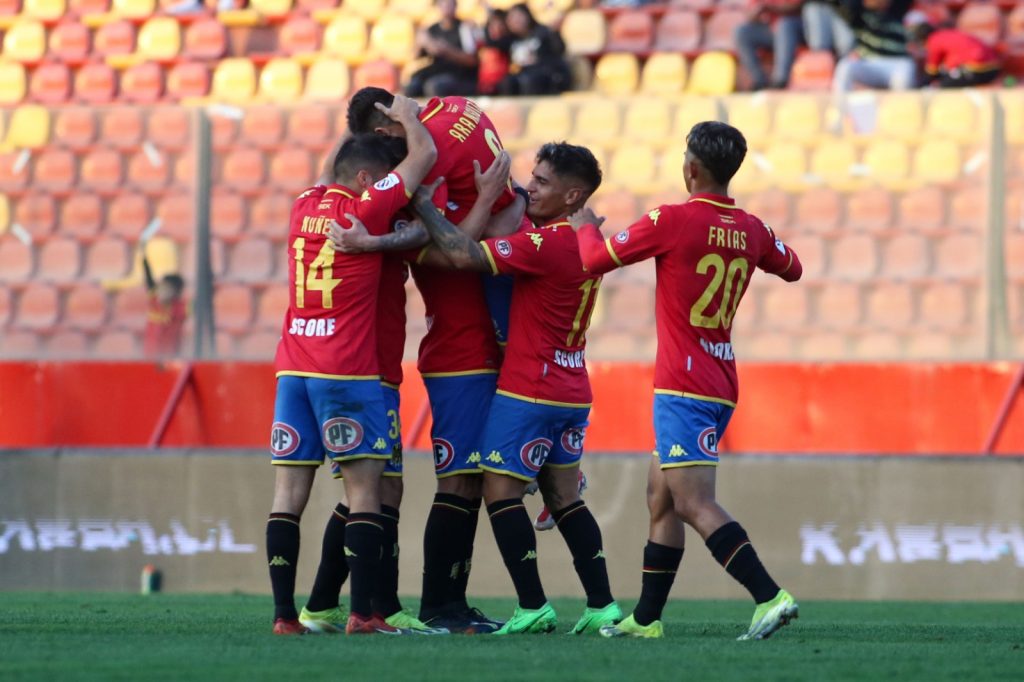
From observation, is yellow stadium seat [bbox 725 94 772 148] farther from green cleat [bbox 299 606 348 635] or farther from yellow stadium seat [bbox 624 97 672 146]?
green cleat [bbox 299 606 348 635]

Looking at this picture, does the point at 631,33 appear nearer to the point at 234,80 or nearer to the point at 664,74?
the point at 664,74

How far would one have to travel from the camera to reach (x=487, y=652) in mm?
5430

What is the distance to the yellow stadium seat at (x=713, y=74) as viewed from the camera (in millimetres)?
14258

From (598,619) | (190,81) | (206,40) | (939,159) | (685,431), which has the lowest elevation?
(598,619)

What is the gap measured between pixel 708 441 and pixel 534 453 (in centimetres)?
74

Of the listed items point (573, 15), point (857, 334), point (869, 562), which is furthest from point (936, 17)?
point (869, 562)

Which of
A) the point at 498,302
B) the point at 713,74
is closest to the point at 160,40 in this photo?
the point at 713,74

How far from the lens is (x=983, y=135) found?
10430 mm

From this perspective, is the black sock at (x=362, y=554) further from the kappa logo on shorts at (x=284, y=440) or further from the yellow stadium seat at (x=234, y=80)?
the yellow stadium seat at (x=234, y=80)

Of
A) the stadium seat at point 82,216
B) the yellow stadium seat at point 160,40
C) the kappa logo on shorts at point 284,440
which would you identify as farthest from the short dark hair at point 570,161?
the yellow stadium seat at point 160,40

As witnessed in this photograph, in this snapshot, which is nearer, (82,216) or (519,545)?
(519,545)

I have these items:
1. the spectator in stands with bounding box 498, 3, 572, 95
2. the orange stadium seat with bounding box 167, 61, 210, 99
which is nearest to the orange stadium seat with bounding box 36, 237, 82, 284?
the spectator in stands with bounding box 498, 3, 572, 95

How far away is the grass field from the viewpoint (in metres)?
4.79

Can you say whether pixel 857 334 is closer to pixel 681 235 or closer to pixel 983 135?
pixel 983 135
